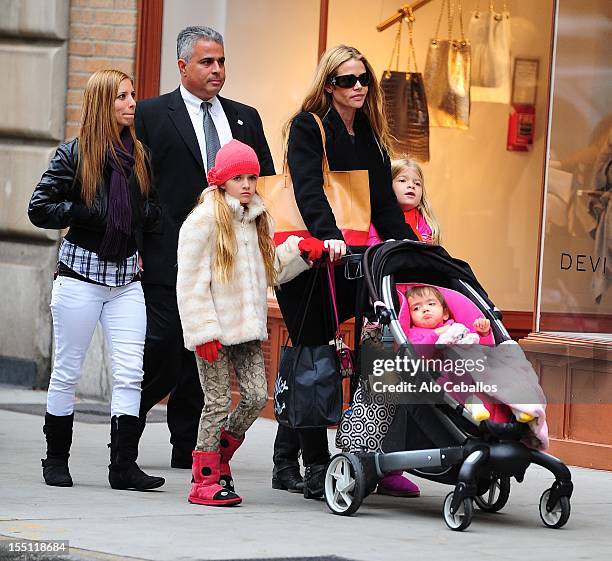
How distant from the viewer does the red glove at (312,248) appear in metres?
6.90

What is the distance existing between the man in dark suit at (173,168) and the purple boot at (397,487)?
1.18 metres

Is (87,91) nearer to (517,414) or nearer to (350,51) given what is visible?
(350,51)

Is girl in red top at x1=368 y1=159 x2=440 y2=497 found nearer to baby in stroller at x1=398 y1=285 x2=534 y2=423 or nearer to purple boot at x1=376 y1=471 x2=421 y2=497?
purple boot at x1=376 y1=471 x2=421 y2=497

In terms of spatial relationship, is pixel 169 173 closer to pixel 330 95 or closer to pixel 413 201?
pixel 330 95

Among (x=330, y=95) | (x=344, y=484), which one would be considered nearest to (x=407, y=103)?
(x=330, y=95)

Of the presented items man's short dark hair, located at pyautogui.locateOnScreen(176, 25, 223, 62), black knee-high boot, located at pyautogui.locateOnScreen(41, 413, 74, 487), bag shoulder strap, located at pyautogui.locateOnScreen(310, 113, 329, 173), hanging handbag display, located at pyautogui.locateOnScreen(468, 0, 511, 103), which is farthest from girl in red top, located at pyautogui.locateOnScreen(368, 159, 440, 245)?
hanging handbag display, located at pyautogui.locateOnScreen(468, 0, 511, 103)

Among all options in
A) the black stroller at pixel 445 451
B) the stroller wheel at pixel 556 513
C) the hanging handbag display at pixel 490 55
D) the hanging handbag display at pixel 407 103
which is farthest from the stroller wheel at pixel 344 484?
the hanging handbag display at pixel 490 55

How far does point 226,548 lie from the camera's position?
19.7 feet

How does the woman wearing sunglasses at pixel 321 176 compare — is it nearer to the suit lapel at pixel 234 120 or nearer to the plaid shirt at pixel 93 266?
the suit lapel at pixel 234 120

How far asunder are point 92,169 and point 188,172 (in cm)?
65

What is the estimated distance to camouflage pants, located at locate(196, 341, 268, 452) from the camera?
7.04 meters

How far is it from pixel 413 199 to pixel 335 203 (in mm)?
658

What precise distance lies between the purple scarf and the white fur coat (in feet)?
1.49

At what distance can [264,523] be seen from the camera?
661 cm
